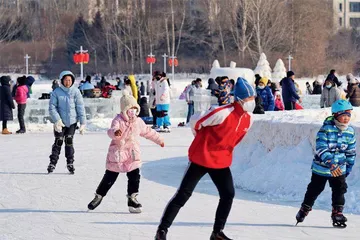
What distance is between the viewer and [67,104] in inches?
377

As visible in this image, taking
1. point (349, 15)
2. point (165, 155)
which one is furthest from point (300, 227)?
point (349, 15)

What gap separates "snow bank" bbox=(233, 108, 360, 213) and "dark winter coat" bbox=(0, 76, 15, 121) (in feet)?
24.4

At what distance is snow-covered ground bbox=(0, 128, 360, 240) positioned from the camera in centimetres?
633

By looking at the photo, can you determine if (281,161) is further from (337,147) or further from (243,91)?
(243,91)

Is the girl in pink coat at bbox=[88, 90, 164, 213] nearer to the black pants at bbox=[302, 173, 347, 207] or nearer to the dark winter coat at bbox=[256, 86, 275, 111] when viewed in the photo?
the black pants at bbox=[302, 173, 347, 207]

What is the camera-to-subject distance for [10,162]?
1168 centimetres

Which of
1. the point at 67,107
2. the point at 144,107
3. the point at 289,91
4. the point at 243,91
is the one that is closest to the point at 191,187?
the point at 243,91

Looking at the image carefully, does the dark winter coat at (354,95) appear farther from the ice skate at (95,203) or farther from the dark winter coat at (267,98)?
the ice skate at (95,203)

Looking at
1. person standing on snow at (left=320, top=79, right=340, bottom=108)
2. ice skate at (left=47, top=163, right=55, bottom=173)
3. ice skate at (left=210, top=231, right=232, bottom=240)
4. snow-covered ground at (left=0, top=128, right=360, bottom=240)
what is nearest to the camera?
ice skate at (left=210, top=231, right=232, bottom=240)

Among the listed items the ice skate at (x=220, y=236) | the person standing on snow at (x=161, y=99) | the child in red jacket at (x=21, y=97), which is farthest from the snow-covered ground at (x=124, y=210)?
the child in red jacket at (x=21, y=97)

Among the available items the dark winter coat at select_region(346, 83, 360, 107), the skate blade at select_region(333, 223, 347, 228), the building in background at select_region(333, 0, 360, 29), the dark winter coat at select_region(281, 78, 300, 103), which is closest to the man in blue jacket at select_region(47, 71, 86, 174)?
the skate blade at select_region(333, 223, 347, 228)

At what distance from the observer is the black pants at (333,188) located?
20.9 feet

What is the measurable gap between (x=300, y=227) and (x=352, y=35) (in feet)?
218

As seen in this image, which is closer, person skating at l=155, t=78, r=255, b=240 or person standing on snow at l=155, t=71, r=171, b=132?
person skating at l=155, t=78, r=255, b=240
